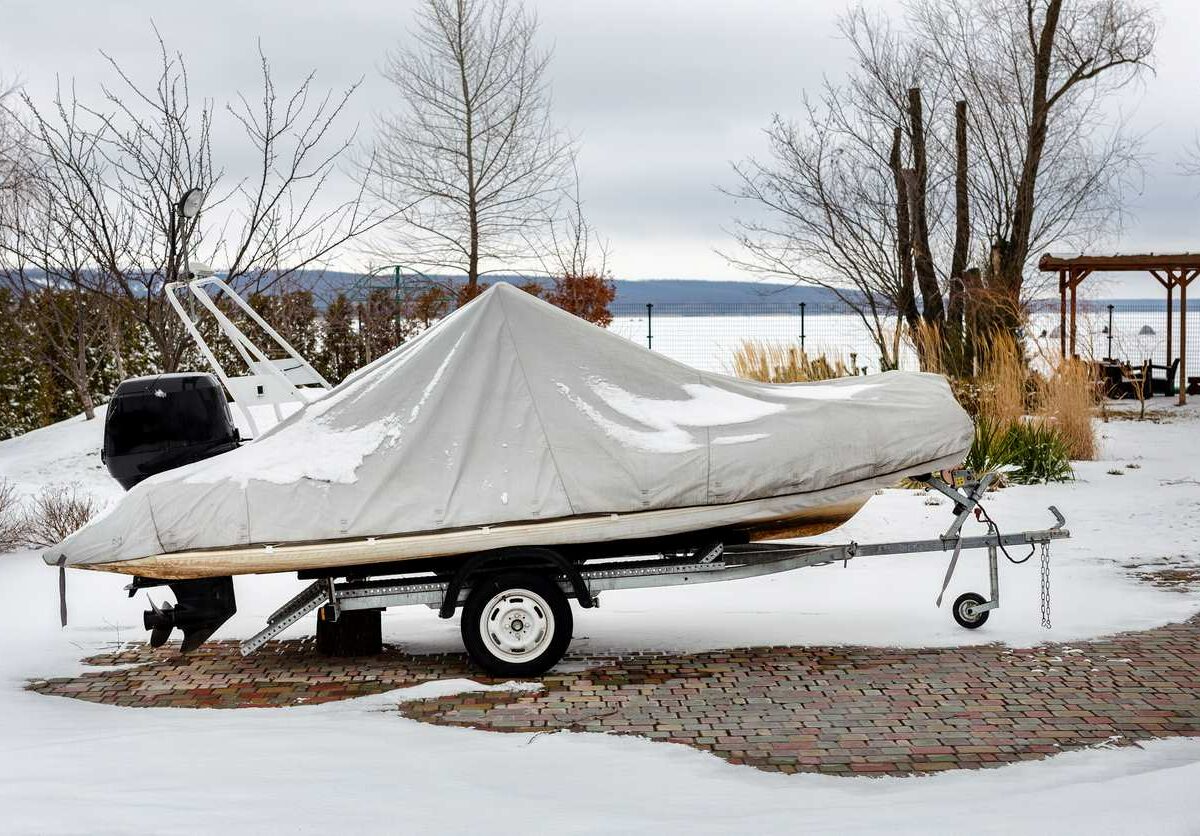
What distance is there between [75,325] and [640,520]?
14.3m

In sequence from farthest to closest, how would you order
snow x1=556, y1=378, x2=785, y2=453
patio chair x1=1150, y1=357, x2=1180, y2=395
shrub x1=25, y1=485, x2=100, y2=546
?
patio chair x1=1150, y1=357, x2=1180, y2=395 → shrub x1=25, y1=485, x2=100, y2=546 → snow x1=556, y1=378, x2=785, y2=453

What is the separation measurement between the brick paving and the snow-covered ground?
218mm

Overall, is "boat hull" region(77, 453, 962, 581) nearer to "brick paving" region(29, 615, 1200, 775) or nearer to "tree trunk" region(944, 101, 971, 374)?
"brick paving" region(29, 615, 1200, 775)

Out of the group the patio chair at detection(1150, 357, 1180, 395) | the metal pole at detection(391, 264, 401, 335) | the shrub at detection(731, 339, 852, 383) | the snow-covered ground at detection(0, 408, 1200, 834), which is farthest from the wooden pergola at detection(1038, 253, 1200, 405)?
the snow-covered ground at detection(0, 408, 1200, 834)

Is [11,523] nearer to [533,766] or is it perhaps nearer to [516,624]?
[516,624]

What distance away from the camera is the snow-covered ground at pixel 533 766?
5.15 meters

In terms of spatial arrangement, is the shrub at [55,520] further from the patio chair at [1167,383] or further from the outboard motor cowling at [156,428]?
the patio chair at [1167,383]

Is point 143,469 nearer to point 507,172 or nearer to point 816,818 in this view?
point 816,818

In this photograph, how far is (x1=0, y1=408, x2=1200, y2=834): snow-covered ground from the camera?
515 centimetres

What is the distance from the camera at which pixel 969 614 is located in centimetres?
841

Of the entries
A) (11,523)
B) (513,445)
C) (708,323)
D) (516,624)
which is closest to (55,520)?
(11,523)

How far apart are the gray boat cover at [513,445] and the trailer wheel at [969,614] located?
1327mm

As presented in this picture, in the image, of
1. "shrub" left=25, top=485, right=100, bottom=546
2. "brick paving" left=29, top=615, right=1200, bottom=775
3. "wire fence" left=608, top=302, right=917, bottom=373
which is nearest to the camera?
"brick paving" left=29, top=615, right=1200, bottom=775

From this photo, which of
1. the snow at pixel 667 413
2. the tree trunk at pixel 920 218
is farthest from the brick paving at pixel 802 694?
the tree trunk at pixel 920 218
